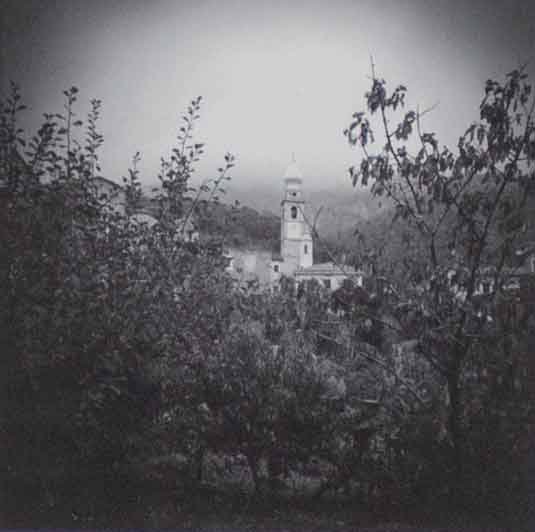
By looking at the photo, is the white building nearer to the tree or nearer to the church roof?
the church roof

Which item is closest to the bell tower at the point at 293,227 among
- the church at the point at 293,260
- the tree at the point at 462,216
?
the church at the point at 293,260

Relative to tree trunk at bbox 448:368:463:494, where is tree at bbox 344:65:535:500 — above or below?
above

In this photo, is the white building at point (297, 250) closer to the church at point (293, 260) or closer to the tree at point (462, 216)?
the church at point (293, 260)

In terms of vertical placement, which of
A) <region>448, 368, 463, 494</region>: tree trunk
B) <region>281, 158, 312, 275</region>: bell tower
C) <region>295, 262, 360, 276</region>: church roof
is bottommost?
<region>448, 368, 463, 494</region>: tree trunk

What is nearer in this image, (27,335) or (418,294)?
(27,335)

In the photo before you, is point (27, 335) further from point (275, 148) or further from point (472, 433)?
point (472, 433)

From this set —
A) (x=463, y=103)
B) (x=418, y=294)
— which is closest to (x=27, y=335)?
(x=418, y=294)

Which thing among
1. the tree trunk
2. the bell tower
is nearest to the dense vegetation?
the tree trunk
